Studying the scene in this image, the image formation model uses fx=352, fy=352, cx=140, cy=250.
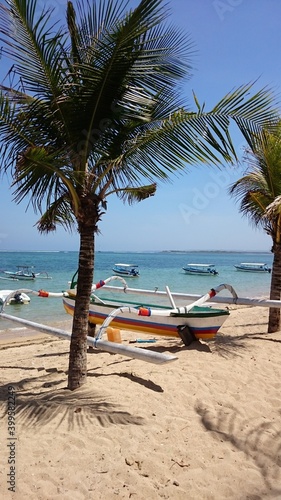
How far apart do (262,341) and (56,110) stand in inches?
244

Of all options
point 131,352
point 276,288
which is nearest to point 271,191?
point 276,288

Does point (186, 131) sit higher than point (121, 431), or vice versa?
point (186, 131)

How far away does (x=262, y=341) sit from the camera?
764 cm

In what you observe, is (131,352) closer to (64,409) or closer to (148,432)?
(64,409)

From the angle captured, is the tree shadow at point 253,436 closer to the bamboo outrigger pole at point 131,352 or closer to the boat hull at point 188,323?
the bamboo outrigger pole at point 131,352

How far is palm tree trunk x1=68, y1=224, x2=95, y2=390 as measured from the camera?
464cm

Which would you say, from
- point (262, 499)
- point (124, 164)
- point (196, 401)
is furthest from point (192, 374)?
point (124, 164)

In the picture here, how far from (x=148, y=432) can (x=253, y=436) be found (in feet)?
3.65

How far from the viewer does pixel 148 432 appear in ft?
12.2

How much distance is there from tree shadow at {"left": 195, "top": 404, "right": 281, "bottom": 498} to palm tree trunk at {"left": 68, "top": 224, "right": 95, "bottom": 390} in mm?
1635

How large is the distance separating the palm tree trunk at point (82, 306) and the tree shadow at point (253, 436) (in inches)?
64.4

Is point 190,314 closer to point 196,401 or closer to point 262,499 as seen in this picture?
point 196,401

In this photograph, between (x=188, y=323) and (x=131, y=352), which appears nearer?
(x=131, y=352)

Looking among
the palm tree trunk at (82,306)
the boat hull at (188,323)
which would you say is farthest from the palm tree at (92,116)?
the boat hull at (188,323)
